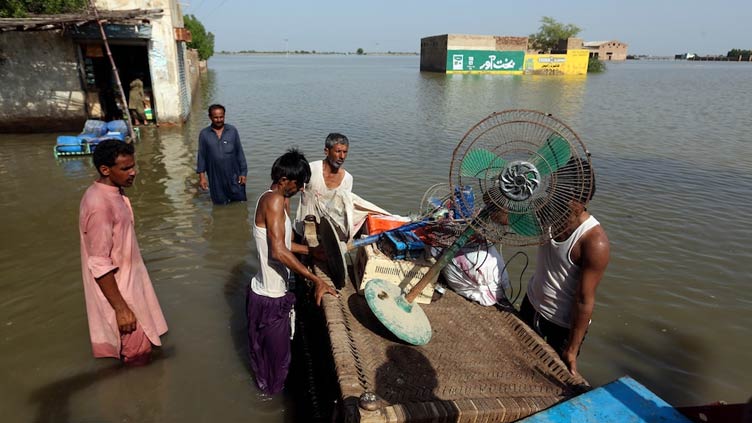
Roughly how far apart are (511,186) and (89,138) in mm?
10084

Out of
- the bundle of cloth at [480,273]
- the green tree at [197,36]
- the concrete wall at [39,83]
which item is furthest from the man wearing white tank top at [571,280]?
the green tree at [197,36]

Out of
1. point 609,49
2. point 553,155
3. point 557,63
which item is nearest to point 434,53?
point 557,63

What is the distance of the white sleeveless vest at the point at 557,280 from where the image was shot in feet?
8.25

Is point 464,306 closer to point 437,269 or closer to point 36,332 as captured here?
point 437,269

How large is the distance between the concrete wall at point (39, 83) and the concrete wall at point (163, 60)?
1853 millimetres

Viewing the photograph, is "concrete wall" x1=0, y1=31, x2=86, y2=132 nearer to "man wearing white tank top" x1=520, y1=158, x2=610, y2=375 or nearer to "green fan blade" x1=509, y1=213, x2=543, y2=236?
"green fan blade" x1=509, y1=213, x2=543, y2=236

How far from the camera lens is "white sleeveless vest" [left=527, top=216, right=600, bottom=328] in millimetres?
2516

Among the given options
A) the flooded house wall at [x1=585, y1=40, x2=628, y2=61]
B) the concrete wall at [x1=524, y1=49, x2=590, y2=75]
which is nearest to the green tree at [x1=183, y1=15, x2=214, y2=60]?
the concrete wall at [x1=524, y1=49, x2=590, y2=75]

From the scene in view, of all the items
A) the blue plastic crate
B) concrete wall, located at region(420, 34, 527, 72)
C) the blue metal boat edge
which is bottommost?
the blue metal boat edge

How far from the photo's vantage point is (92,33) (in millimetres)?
11789

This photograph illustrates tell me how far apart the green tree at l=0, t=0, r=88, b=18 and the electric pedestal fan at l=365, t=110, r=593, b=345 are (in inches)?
505


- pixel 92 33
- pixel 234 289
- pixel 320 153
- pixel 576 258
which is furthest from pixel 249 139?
pixel 576 258

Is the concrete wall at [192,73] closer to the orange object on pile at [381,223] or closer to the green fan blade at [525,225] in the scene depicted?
the orange object on pile at [381,223]

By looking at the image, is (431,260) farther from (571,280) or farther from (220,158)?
(220,158)
